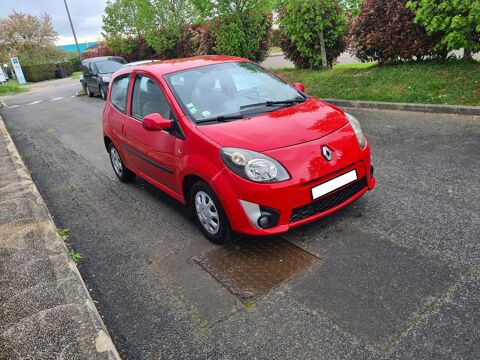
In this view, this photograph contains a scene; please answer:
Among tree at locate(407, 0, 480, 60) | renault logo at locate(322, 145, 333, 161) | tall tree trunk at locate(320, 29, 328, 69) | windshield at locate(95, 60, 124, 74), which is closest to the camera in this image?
renault logo at locate(322, 145, 333, 161)

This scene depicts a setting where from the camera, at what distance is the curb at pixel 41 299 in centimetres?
249

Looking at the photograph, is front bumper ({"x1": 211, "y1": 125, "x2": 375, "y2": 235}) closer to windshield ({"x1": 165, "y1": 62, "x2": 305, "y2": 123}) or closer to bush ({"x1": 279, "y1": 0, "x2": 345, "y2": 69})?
windshield ({"x1": 165, "y1": 62, "x2": 305, "y2": 123})

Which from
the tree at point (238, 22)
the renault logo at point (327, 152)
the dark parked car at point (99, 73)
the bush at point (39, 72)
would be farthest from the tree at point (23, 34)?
the renault logo at point (327, 152)

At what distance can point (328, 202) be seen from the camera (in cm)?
343

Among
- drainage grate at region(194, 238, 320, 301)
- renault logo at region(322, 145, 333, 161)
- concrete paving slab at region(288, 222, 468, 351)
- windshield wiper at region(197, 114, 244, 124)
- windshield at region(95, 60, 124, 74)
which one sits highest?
windshield at region(95, 60, 124, 74)

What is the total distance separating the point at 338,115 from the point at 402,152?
2.06 meters

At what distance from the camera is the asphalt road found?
2.45 meters

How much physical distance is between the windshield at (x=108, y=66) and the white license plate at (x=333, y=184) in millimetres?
14722

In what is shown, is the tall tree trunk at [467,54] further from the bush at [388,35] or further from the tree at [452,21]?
the bush at [388,35]

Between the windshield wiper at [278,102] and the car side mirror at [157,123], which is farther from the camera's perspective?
the windshield wiper at [278,102]

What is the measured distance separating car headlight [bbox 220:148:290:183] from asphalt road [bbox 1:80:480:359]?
762mm

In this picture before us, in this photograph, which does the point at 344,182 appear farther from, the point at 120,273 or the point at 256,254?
the point at 120,273

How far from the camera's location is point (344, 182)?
3.45m

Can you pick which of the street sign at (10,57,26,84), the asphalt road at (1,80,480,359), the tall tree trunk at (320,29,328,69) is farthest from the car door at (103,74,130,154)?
the street sign at (10,57,26,84)
